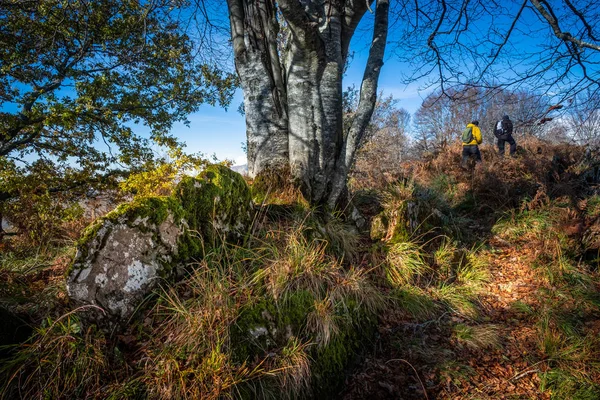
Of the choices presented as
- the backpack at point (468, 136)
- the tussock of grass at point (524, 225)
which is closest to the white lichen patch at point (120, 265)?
the tussock of grass at point (524, 225)

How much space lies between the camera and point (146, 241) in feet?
6.18

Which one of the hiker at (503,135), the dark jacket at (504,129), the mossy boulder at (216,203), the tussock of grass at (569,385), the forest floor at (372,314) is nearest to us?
the forest floor at (372,314)

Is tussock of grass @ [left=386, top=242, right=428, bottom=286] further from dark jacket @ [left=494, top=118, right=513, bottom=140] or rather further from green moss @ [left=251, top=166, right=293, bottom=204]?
dark jacket @ [left=494, top=118, right=513, bottom=140]

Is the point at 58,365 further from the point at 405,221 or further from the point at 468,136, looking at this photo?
the point at 468,136

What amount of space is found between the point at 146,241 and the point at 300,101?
2557mm

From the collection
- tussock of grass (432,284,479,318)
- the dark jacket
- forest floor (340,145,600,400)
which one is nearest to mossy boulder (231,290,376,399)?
forest floor (340,145,600,400)

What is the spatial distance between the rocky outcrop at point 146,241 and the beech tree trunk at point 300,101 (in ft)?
3.87

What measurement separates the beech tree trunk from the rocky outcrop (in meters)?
1.18

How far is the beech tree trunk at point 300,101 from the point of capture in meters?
3.36

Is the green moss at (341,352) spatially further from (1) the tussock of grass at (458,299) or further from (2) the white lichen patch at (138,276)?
(2) the white lichen patch at (138,276)

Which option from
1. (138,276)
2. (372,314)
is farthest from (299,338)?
(138,276)

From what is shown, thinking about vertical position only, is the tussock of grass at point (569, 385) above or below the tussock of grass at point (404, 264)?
below

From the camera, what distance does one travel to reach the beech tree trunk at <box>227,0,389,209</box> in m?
3.36

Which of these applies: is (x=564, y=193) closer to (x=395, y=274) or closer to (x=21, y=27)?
(x=395, y=274)
